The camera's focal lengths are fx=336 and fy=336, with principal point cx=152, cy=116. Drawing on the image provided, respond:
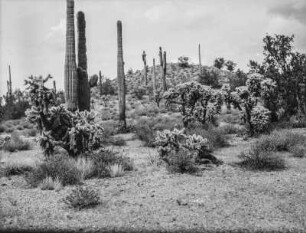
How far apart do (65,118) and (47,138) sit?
913 millimetres

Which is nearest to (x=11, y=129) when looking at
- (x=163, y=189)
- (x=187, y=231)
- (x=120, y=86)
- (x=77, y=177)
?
(x=120, y=86)

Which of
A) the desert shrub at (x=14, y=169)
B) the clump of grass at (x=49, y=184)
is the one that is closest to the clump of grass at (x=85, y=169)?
the clump of grass at (x=49, y=184)

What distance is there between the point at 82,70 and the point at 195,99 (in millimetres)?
6112

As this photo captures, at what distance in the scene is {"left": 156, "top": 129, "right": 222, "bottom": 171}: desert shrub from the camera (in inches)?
383

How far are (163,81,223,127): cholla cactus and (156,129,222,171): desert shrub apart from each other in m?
6.25

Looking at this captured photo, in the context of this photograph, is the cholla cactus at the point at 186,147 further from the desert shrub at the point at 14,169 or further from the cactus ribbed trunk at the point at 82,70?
the cactus ribbed trunk at the point at 82,70

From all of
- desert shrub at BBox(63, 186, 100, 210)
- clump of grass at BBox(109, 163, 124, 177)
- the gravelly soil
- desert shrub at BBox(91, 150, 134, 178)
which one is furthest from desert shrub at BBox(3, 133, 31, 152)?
desert shrub at BBox(63, 186, 100, 210)

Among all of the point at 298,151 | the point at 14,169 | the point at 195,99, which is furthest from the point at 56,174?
the point at 195,99

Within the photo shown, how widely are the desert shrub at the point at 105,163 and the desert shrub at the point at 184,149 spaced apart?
1.14m

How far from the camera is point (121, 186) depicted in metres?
8.01

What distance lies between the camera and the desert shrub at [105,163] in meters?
8.99

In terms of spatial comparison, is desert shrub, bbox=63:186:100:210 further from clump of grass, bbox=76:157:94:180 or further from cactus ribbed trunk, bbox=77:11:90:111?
cactus ribbed trunk, bbox=77:11:90:111

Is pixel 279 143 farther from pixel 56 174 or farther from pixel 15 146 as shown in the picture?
pixel 15 146

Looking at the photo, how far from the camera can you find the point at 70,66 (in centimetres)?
1316
